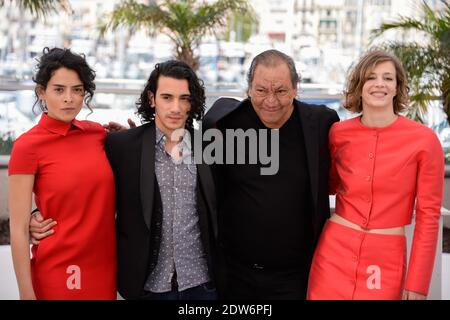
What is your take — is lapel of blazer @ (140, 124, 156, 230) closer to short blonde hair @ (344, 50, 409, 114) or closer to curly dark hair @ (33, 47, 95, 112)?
curly dark hair @ (33, 47, 95, 112)

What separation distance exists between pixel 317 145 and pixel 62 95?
1.10m

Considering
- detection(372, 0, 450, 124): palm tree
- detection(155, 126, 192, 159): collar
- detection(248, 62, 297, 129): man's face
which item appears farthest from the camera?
detection(372, 0, 450, 124): palm tree

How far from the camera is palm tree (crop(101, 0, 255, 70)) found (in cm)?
886

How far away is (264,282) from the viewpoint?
2.85 meters

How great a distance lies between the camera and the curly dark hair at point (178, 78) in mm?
2670

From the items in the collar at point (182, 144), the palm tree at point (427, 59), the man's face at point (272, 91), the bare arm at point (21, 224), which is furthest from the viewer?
the palm tree at point (427, 59)

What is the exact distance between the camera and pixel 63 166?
252cm

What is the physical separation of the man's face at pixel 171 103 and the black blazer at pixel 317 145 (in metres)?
0.27

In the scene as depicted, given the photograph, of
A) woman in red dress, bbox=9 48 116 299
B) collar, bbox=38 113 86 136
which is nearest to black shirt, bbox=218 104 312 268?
woman in red dress, bbox=9 48 116 299

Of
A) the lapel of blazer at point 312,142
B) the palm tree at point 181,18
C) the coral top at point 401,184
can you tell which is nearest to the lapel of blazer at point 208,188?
the lapel of blazer at point 312,142

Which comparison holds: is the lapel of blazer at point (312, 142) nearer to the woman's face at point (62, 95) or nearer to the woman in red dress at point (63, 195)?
the woman in red dress at point (63, 195)

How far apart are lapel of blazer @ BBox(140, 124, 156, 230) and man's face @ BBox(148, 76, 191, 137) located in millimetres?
80

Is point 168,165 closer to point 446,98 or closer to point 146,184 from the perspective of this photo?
point 146,184
